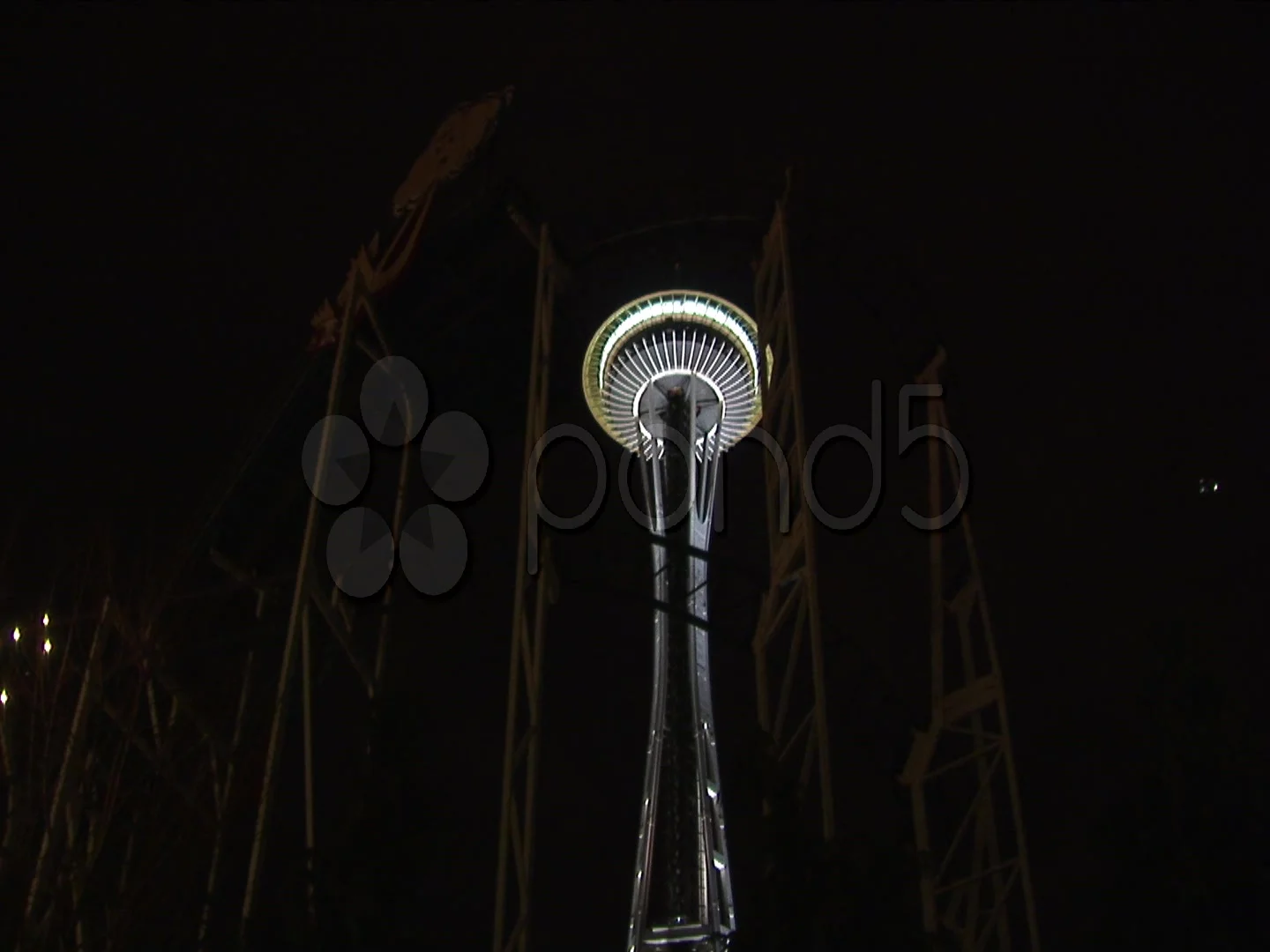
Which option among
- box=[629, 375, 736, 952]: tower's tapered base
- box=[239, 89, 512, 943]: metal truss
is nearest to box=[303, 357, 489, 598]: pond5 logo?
box=[239, 89, 512, 943]: metal truss

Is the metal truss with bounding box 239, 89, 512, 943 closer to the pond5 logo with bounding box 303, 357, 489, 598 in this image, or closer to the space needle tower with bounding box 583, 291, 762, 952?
the pond5 logo with bounding box 303, 357, 489, 598

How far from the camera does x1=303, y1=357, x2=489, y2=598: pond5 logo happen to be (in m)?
12.4

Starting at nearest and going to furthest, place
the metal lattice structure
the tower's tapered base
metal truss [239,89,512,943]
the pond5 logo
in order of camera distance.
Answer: the metal lattice structure → metal truss [239,89,512,943] → the pond5 logo → the tower's tapered base

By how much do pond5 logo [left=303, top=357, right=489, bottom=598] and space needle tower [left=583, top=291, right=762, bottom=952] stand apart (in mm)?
3830

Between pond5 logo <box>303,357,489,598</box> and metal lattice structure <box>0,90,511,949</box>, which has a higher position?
pond5 logo <box>303,357,489,598</box>

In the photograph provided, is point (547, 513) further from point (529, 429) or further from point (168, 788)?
point (168, 788)

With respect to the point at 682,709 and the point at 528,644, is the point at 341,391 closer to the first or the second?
the point at 528,644

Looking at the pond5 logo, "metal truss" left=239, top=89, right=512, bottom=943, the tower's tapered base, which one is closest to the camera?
"metal truss" left=239, top=89, right=512, bottom=943

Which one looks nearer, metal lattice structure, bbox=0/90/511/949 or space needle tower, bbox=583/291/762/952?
metal lattice structure, bbox=0/90/511/949

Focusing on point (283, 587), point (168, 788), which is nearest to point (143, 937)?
point (168, 788)

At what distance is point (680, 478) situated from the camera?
20453 millimetres

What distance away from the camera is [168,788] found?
8.88m

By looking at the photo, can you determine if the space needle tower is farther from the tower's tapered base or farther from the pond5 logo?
the pond5 logo

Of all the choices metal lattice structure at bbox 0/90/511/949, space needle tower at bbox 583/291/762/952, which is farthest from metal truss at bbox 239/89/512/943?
space needle tower at bbox 583/291/762/952
